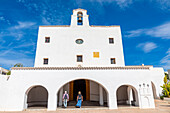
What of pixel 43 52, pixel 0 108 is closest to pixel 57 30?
pixel 43 52

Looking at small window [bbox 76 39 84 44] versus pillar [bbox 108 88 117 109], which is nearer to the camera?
pillar [bbox 108 88 117 109]

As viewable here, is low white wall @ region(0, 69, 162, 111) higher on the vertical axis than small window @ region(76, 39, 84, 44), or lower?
lower

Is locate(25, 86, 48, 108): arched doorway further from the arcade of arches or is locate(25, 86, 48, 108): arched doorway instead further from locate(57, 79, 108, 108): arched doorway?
locate(57, 79, 108, 108): arched doorway

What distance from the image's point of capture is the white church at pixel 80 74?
34.0 feet

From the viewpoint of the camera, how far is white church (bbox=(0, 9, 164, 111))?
10367 millimetres

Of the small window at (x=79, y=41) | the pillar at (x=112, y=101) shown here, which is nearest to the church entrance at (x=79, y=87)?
the pillar at (x=112, y=101)

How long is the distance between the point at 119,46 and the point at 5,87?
13.0 m

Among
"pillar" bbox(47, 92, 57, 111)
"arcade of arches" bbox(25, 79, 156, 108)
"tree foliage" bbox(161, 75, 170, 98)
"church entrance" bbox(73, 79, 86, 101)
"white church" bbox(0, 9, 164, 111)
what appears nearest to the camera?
"pillar" bbox(47, 92, 57, 111)

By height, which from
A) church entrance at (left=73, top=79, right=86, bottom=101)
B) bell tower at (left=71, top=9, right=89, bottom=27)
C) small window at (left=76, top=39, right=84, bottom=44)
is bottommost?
church entrance at (left=73, top=79, right=86, bottom=101)

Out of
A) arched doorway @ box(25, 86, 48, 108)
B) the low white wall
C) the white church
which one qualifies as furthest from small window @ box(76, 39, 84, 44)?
arched doorway @ box(25, 86, 48, 108)

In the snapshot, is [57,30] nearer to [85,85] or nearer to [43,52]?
[43,52]

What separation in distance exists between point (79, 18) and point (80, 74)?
29.3 feet

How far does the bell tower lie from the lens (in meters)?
15.9

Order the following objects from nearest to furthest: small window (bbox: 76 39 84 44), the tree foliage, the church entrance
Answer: the church entrance < small window (bbox: 76 39 84 44) < the tree foliage
